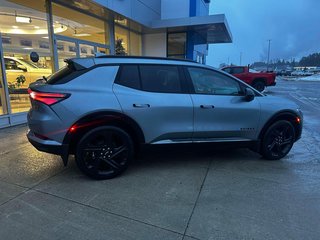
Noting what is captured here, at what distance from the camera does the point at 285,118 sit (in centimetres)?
461

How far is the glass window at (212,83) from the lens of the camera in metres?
4.13


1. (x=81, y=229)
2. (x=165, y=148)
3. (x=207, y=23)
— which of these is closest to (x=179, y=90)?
(x=165, y=148)

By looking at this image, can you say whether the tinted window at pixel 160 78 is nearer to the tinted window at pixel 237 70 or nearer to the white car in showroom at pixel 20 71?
the white car in showroom at pixel 20 71

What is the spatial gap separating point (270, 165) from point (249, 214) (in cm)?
177

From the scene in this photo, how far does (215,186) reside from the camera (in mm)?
3566

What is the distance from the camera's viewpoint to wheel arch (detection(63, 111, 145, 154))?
347 centimetres

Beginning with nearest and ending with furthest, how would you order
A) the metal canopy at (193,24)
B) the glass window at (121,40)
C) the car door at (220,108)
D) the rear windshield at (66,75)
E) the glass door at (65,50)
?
the rear windshield at (66,75)
the car door at (220,108)
the glass door at (65,50)
the metal canopy at (193,24)
the glass window at (121,40)

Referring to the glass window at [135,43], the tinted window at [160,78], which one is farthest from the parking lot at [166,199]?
the glass window at [135,43]

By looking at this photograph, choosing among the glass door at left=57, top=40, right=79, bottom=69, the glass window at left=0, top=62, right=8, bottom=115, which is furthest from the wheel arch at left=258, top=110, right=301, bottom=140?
the glass door at left=57, top=40, right=79, bottom=69

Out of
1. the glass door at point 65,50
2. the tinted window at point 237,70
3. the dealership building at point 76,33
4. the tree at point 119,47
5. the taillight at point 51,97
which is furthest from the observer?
the tinted window at point 237,70

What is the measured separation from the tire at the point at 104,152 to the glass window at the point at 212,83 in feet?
4.74

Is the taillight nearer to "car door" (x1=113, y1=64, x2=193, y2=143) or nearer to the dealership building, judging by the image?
"car door" (x1=113, y1=64, x2=193, y2=143)

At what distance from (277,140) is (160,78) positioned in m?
2.42

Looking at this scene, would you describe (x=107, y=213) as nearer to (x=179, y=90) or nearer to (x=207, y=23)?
(x=179, y=90)
